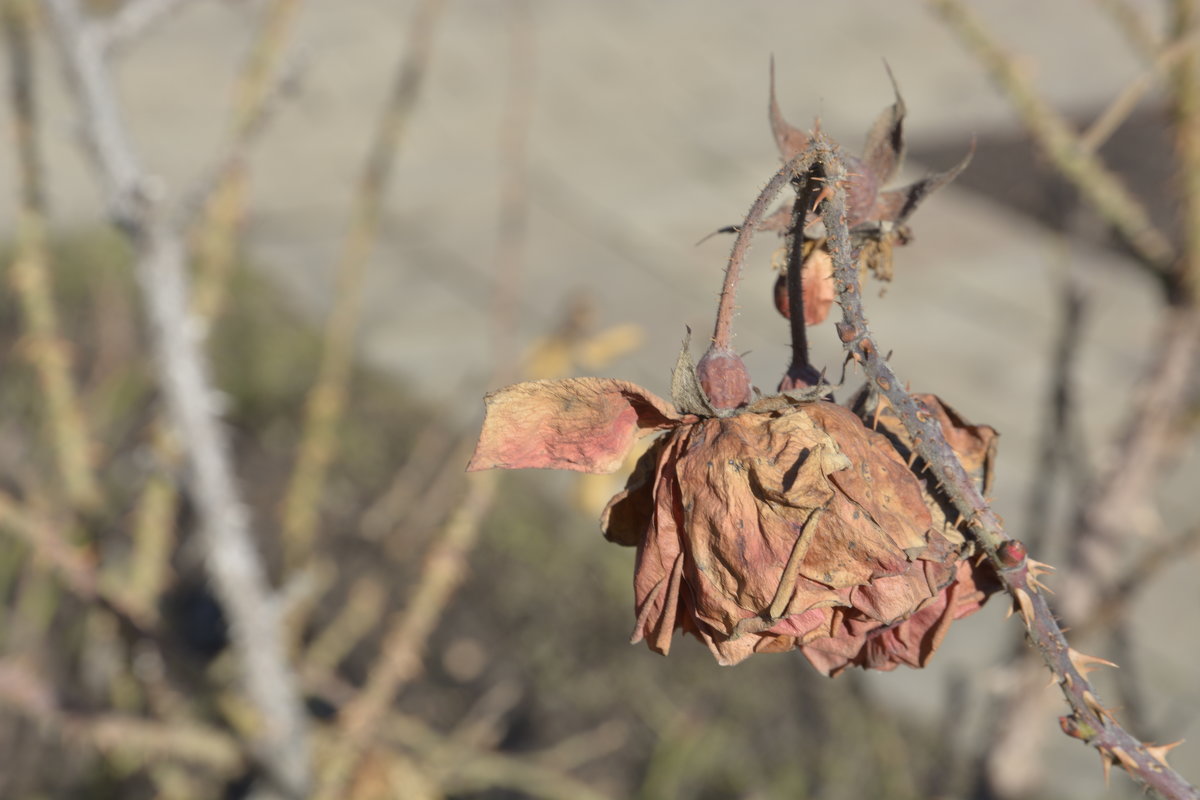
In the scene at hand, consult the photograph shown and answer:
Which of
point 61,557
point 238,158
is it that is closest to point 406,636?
point 61,557

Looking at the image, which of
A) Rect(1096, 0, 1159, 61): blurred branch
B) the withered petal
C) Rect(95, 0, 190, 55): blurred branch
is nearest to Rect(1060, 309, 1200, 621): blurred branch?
Rect(1096, 0, 1159, 61): blurred branch

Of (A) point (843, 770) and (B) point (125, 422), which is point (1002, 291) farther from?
(B) point (125, 422)

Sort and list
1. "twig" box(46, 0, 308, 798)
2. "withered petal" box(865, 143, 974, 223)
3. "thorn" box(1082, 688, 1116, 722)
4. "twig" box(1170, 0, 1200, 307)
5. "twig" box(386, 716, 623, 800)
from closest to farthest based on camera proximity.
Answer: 1. "thorn" box(1082, 688, 1116, 722)
2. "withered petal" box(865, 143, 974, 223)
3. "twig" box(46, 0, 308, 798)
4. "twig" box(1170, 0, 1200, 307)
5. "twig" box(386, 716, 623, 800)

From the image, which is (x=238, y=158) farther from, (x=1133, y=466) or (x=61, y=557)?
(x=1133, y=466)

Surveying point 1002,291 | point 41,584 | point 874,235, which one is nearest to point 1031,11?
point 1002,291

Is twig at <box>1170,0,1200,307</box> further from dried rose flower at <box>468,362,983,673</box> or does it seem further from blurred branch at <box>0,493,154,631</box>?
blurred branch at <box>0,493,154,631</box>

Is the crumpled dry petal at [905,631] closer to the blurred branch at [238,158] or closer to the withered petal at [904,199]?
the withered petal at [904,199]

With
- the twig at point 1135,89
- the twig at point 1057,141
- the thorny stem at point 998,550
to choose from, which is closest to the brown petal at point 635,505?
the thorny stem at point 998,550
